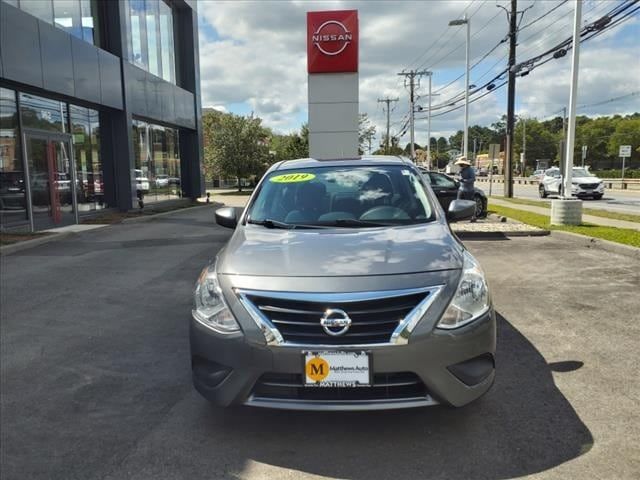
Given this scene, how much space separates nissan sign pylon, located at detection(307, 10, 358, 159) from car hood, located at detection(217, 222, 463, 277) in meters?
10.6

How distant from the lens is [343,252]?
10.6 ft

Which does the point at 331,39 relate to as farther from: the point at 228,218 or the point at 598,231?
the point at 228,218

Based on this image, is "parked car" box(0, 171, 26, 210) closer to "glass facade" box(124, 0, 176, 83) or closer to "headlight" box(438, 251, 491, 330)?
"glass facade" box(124, 0, 176, 83)

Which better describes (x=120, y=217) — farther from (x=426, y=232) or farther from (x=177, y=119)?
(x=426, y=232)

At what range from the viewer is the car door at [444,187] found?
16.1 m

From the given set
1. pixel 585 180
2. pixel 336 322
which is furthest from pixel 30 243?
pixel 585 180

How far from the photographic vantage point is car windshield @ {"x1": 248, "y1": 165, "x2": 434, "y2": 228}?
4.06 m

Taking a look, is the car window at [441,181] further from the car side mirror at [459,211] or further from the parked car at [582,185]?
the car side mirror at [459,211]

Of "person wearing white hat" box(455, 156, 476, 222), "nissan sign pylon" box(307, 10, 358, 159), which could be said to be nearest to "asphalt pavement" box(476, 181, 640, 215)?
"person wearing white hat" box(455, 156, 476, 222)

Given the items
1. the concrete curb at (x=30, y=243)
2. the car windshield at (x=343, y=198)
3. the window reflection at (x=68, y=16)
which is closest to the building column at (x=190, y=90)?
the window reflection at (x=68, y=16)

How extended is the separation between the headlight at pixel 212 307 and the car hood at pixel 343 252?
0.37 feet

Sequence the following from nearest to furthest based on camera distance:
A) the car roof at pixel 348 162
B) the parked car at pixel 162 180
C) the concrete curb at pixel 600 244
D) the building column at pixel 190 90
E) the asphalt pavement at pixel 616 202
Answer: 1. the car roof at pixel 348 162
2. the concrete curb at pixel 600 244
3. the asphalt pavement at pixel 616 202
4. the parked car at pixel 162 180
5. the building column at pixel 190 90

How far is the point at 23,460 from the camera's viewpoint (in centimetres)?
301

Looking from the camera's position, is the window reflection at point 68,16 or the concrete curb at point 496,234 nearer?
the concrete curb at point 496,234
